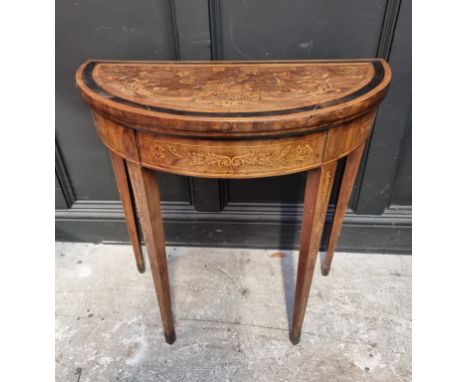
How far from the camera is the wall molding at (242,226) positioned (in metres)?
1.58

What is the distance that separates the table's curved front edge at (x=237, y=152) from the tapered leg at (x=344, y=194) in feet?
1.05

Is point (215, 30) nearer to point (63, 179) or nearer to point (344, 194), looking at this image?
point (344, 194)

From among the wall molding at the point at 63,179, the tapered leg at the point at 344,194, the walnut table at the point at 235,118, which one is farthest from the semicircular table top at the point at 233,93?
the wall molding at the point at 63,179

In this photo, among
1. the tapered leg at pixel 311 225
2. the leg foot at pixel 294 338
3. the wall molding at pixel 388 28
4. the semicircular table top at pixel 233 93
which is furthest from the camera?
the leg foot at pixel 294 338

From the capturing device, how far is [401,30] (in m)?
1.18

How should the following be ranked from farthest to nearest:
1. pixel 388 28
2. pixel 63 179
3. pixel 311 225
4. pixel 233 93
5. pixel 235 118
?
pixel 63 179 → pixel 388 28 → pixel 311 225 → pixel 233 93 → pixel 235 118

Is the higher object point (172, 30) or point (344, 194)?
point (172, 30)

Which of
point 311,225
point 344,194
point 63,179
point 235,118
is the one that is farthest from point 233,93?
point 63,179

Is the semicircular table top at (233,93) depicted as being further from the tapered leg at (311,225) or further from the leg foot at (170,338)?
the leg foot at (170,338)

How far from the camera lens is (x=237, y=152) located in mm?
826

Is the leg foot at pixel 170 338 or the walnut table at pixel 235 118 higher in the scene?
the walnut table at pixel 235 118

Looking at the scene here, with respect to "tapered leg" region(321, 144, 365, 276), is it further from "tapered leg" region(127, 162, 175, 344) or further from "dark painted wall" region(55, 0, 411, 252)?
"tapered leg" region(127, 162, 175, 344)

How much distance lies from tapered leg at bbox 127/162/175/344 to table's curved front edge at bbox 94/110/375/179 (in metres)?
0.07

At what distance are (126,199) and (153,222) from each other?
0.33 meters
